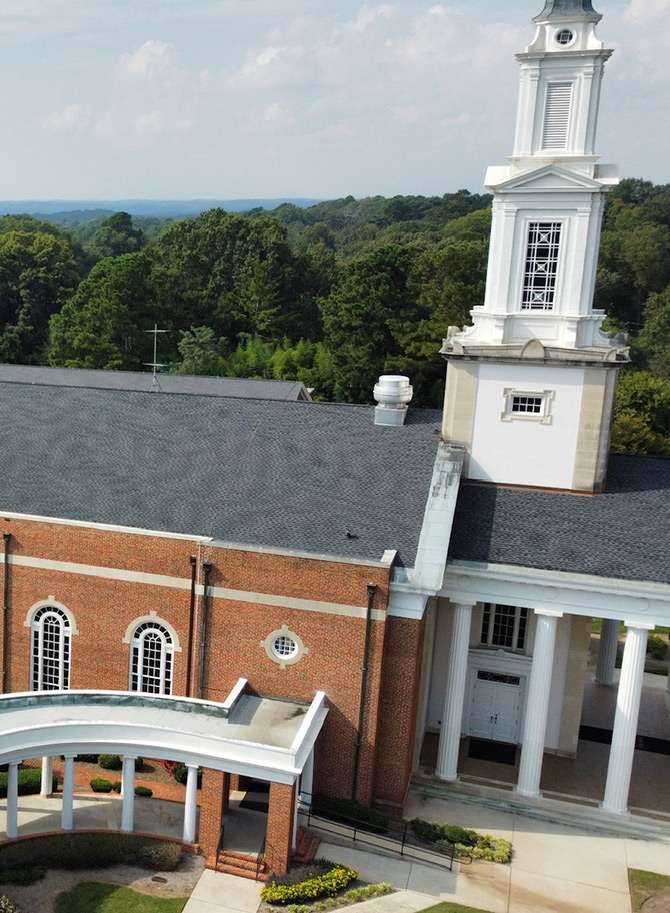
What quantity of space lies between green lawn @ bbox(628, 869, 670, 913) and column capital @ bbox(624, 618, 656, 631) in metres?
6.73

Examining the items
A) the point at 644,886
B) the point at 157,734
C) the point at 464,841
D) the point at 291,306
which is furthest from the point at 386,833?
the point at 291,306

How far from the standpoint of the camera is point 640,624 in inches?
1013

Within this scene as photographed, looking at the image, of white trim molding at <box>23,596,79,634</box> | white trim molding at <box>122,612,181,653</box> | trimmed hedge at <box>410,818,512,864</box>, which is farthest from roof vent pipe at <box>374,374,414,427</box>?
trimmed hedge at <box>410,818,512,864</box>

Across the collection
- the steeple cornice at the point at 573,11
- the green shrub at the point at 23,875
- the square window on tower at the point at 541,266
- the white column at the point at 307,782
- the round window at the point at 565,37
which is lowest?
the green shrub at the point at 23,875

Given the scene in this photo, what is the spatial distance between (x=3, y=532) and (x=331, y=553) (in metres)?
10.5

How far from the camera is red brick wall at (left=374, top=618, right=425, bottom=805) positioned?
2556 centimetres

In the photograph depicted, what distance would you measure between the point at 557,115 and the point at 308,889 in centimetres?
2385

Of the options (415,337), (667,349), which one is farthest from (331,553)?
(667,349)

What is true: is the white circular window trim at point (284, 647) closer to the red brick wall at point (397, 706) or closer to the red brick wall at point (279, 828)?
the red brick wall at point (397, 706)

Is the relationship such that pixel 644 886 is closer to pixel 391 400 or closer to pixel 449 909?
pixel 449 909

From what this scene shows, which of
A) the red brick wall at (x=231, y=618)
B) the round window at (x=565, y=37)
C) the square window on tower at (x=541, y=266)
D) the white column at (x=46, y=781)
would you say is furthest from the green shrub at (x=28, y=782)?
the round window at (x=565, y=37)

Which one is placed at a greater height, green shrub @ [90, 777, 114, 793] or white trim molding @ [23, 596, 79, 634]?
white trim molding @ [23, 596, 79, 634]

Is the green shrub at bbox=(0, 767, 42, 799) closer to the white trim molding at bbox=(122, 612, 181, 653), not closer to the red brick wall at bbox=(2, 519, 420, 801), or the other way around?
the red brick wall at bbox=(2, 519, 420, 801)

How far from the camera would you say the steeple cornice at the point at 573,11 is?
2692cm
